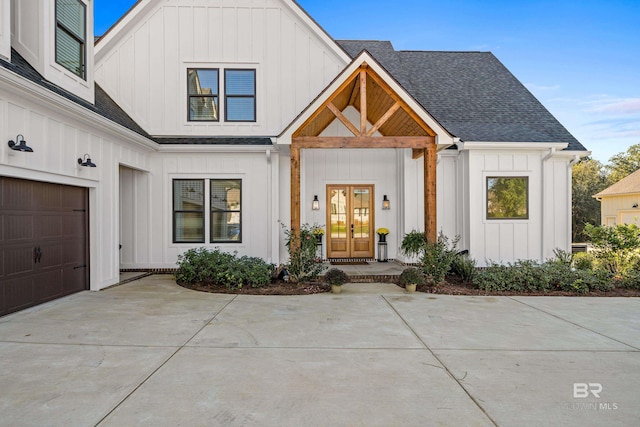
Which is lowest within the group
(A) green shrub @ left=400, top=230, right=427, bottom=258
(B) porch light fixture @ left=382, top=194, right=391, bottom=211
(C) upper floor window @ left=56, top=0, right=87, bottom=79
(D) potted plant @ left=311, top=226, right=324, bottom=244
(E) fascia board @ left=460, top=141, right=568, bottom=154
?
(A) green shrub @ left=400, top=230, right=427, bottom=258

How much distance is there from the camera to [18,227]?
570cm

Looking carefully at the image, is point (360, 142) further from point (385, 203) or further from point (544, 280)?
point (544, 280)

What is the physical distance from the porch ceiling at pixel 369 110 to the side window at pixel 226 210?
2465mm

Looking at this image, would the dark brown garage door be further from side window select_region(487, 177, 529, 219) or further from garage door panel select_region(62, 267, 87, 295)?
side window select_region(487, 177, 529, 219)

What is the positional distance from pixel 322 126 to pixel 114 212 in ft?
19.2

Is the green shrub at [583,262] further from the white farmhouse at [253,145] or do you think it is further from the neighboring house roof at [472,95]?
the neighboring house roof at [472,95]

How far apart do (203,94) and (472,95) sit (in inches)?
330

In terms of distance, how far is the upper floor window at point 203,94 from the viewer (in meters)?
10.2

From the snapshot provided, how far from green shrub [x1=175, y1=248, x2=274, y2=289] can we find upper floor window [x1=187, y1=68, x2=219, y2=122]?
4.05 m

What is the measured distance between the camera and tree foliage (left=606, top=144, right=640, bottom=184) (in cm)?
3456

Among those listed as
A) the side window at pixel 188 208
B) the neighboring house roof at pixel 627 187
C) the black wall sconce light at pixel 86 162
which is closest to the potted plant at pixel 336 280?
the side window at pixel 188 208

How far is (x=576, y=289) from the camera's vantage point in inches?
298

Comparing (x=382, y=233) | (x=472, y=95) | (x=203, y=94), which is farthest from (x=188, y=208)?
(x=472, y=95)

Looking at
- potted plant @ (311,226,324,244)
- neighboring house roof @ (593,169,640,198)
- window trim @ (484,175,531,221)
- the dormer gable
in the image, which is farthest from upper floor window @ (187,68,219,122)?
neighboring house roof @ (593,169,640,198)
